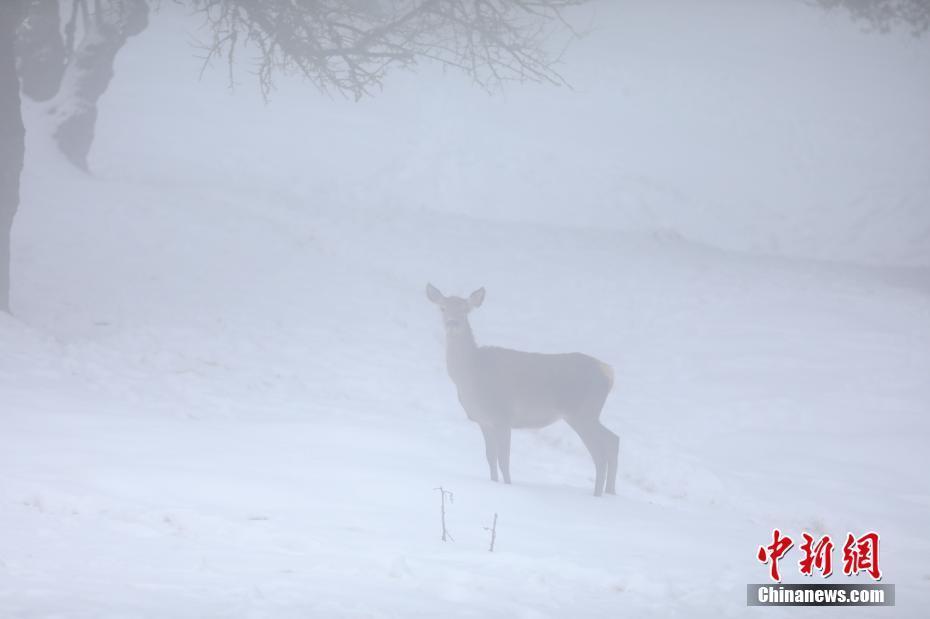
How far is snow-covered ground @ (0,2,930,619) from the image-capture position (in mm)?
6035

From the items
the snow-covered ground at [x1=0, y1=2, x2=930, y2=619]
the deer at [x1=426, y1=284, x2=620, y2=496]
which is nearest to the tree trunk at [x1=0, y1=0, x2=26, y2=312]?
the snow-covered ground at [x1=0, y1=2, x2=930, y2=619]

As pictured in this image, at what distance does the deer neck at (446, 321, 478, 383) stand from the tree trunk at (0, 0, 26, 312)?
652 cm

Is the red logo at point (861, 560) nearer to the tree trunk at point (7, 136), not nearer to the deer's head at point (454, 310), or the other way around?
the deer's head at point (454, 310)

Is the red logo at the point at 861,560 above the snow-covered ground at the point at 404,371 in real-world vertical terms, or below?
below

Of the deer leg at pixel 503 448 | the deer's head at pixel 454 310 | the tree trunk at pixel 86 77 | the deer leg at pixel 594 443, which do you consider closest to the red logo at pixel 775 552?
the deer leg at pixel 594 443

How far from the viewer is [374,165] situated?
29.6 meters

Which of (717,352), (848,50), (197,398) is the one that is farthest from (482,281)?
(848,50)

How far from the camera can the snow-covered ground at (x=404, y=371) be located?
6.04 m

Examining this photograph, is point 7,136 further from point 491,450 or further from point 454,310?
point 491,450

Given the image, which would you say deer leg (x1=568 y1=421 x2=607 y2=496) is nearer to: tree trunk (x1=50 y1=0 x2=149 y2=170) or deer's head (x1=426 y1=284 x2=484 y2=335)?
deer's head (x1=426 y1=284 x2=484 y2=335)

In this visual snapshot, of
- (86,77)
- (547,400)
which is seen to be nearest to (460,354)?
(547,400)

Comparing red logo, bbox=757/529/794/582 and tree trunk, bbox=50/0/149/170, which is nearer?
red logo, bbox=757/529/794/582

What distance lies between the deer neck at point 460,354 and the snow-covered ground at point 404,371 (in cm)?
86

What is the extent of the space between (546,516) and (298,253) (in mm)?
12668
